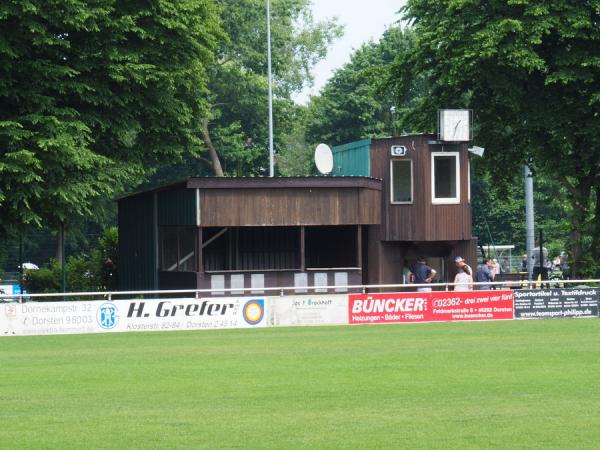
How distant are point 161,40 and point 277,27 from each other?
38.0 m

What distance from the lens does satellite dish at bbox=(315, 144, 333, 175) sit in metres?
45.3

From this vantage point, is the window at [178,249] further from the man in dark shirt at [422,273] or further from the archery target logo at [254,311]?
the man in dark shirt at [422,273]

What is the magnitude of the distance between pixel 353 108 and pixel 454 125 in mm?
45220

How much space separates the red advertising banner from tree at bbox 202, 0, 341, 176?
37.8 meters

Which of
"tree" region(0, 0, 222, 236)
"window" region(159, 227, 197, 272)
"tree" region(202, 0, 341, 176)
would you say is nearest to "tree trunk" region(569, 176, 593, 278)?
"window" region(159, 227, 197, 272)

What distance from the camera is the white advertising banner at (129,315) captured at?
3319 centimetres

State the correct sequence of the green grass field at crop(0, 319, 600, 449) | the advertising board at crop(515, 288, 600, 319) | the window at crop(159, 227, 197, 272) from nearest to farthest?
1. the green grass field at crop(0, 319, 600, 449)
2. the advertising board at crop(515, 288, 600, 319)
3. the window at crop(159, 227, 197, 272)

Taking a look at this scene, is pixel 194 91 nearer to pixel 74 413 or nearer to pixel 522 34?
pixel 522 34

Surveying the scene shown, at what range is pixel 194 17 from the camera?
41.6 metres

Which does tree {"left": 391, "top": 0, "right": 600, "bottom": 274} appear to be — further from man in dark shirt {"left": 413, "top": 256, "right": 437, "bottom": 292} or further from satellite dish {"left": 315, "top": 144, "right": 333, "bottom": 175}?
man in dark shirt {"left": 413, "top": 256, "right": 437, "bottom": 292}

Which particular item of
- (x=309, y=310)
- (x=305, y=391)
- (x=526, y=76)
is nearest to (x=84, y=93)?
(x=309, y=310)

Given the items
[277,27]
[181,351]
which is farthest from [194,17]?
[277,27]

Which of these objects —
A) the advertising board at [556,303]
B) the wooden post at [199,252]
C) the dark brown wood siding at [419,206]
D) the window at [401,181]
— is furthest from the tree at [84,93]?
the advertising board at [556,303]

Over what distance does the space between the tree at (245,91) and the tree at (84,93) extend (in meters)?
30.5
